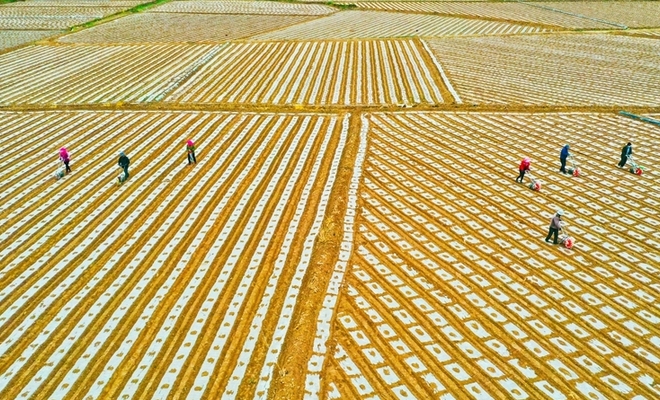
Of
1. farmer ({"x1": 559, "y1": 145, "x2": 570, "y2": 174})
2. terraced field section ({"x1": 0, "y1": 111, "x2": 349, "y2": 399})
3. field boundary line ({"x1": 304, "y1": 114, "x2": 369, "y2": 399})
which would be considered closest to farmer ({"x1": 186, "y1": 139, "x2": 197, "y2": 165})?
terraced field section ({"x1": 0, "y1": 111, "x2": 349, "y2": 399})

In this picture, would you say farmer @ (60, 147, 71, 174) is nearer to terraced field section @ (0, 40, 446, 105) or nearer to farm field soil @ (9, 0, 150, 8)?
terraced field section @ (0, 40, 446, 105)

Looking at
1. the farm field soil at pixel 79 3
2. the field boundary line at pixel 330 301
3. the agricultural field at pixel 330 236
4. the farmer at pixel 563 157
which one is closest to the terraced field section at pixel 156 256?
the agricultural field at pixel 330 236

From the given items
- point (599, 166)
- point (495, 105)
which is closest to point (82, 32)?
point (495, 105)

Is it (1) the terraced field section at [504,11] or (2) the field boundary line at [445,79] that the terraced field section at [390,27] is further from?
(2) the field boundary line at [445,79]

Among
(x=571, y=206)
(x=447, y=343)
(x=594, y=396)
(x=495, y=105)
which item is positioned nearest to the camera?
(x=594, y=396)

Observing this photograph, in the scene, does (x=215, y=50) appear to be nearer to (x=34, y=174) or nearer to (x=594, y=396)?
(x=34, y=174)

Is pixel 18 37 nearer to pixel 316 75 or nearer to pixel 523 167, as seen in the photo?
Answer: pixel 316 75
